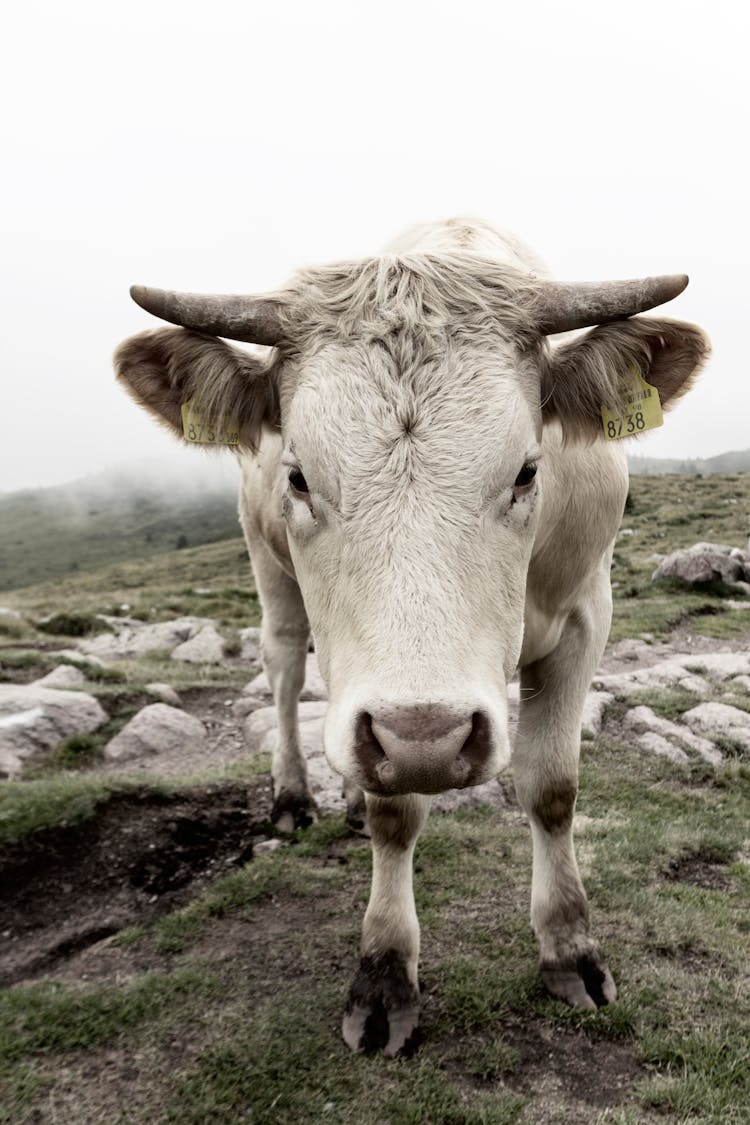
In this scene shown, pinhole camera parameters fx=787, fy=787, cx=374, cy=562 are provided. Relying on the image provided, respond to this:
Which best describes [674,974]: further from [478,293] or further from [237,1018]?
[478,293]

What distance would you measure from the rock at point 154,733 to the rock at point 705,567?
11516mm

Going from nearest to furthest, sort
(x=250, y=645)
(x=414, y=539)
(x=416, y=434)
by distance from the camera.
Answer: (x=414, y=539) → (x=416, y=434) → (x=250, y=645)

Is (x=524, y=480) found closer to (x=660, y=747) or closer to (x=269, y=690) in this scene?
(x=660, y=747)

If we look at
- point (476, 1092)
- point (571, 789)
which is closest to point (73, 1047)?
point (476, 1092)

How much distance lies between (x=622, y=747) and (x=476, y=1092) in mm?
4390

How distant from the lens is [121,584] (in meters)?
55.4

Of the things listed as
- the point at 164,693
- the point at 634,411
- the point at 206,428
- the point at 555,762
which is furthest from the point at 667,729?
the point at 206,428

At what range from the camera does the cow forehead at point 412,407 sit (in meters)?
2.55

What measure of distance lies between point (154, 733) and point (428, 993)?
476 centimetres

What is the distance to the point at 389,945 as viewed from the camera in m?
3.57

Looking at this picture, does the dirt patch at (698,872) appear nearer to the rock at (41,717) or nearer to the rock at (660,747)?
the rock at (660,747)

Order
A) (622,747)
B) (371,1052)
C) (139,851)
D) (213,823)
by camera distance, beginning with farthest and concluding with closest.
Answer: (622,747), (213,823), (139,851), (371,1052)

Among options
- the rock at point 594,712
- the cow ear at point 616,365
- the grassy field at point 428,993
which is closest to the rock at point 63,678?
the grassy field at point 428,993

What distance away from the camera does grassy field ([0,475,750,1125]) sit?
2994 mm
